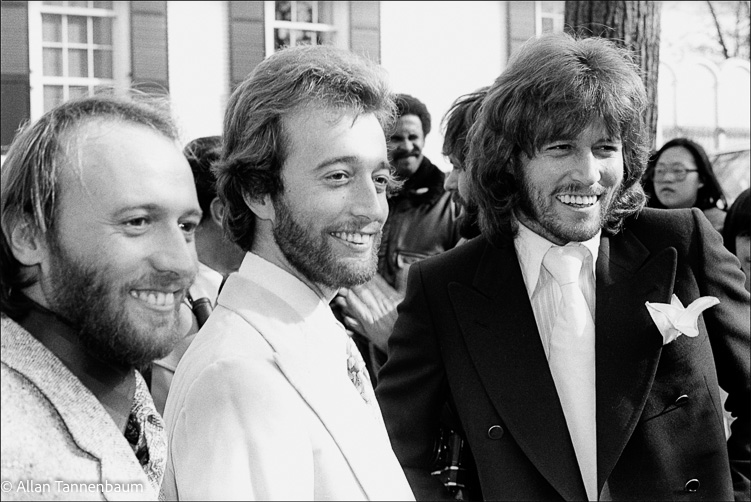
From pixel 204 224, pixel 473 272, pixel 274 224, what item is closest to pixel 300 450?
pixel 274 224

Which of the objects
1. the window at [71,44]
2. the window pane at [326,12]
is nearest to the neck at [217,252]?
the window at [71,44]

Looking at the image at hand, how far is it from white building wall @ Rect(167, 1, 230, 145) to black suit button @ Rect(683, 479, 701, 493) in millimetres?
11502

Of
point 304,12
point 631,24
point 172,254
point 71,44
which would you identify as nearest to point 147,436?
point 172,254

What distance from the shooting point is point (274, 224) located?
90.2 inches

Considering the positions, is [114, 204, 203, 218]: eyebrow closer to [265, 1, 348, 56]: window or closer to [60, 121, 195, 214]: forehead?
[60, 121, 195, 214]: forehead

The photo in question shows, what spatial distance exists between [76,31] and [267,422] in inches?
520

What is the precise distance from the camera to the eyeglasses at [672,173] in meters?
5.54

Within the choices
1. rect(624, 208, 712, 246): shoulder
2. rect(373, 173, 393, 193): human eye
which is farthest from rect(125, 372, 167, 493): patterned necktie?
rect(624, 208, 712, 246): shoulder

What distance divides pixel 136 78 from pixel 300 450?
40.0 ft

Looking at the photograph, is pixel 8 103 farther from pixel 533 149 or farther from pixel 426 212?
pixel 533 149

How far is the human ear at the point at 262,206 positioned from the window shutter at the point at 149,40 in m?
11.6

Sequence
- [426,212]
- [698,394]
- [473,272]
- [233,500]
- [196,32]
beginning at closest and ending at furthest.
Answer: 1. [233,500]
2. [698,394]
3. [473,272]
4. [426,212]
5. [196,32]

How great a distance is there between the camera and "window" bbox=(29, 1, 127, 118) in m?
13.7

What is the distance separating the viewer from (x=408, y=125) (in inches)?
208
